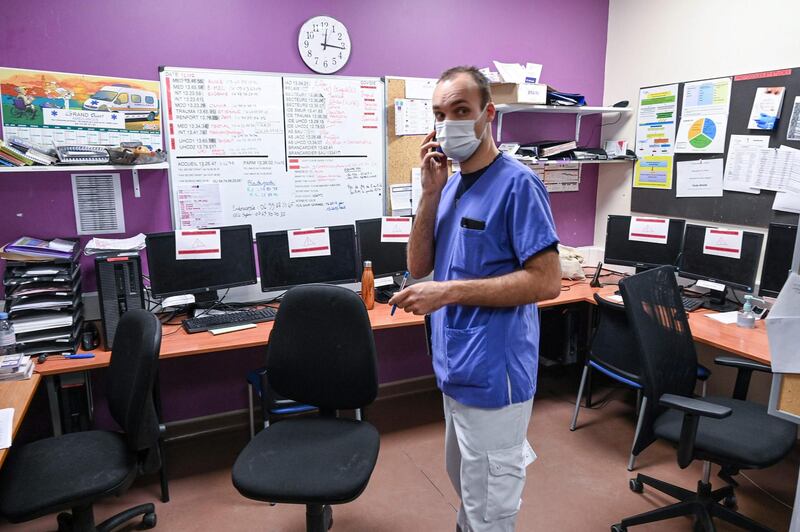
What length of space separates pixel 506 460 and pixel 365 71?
2.46 meters

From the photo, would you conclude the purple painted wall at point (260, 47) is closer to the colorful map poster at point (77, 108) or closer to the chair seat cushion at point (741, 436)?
the colorful map poster at point (77, 108)

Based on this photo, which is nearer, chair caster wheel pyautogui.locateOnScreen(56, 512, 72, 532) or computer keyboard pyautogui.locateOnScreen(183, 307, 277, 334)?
chair caster wheel pyautogui.locateOnScreen(56, 512, 72, 532)

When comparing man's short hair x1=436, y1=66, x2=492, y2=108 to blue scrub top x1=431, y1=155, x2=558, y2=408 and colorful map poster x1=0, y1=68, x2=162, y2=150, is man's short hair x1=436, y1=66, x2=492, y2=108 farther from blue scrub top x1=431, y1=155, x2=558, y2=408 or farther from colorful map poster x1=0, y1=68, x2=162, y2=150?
colorful map poster x1=0, y1=68, x2=162, y2=150

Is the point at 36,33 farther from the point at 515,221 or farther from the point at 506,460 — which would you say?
the point at 506,460

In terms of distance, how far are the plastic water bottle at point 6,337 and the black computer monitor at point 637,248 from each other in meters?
3.34

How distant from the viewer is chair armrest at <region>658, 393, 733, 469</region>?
184 centimetres

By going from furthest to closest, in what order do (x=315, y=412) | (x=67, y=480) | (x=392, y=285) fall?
(x=392, y=285), (x=315, y=412), (x=67, y=480)

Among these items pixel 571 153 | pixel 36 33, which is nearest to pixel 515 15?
pixel 571 153

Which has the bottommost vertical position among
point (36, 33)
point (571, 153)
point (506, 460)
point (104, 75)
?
point (506, 460)

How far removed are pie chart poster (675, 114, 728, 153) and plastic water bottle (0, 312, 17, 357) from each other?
12.4 ft

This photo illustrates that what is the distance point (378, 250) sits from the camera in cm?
316

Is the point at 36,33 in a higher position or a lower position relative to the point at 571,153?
higher

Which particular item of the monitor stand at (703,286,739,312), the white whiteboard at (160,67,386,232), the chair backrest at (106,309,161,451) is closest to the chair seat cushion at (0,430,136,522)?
the chair backrest at (106,309,161,451)

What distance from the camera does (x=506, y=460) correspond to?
151 cm
